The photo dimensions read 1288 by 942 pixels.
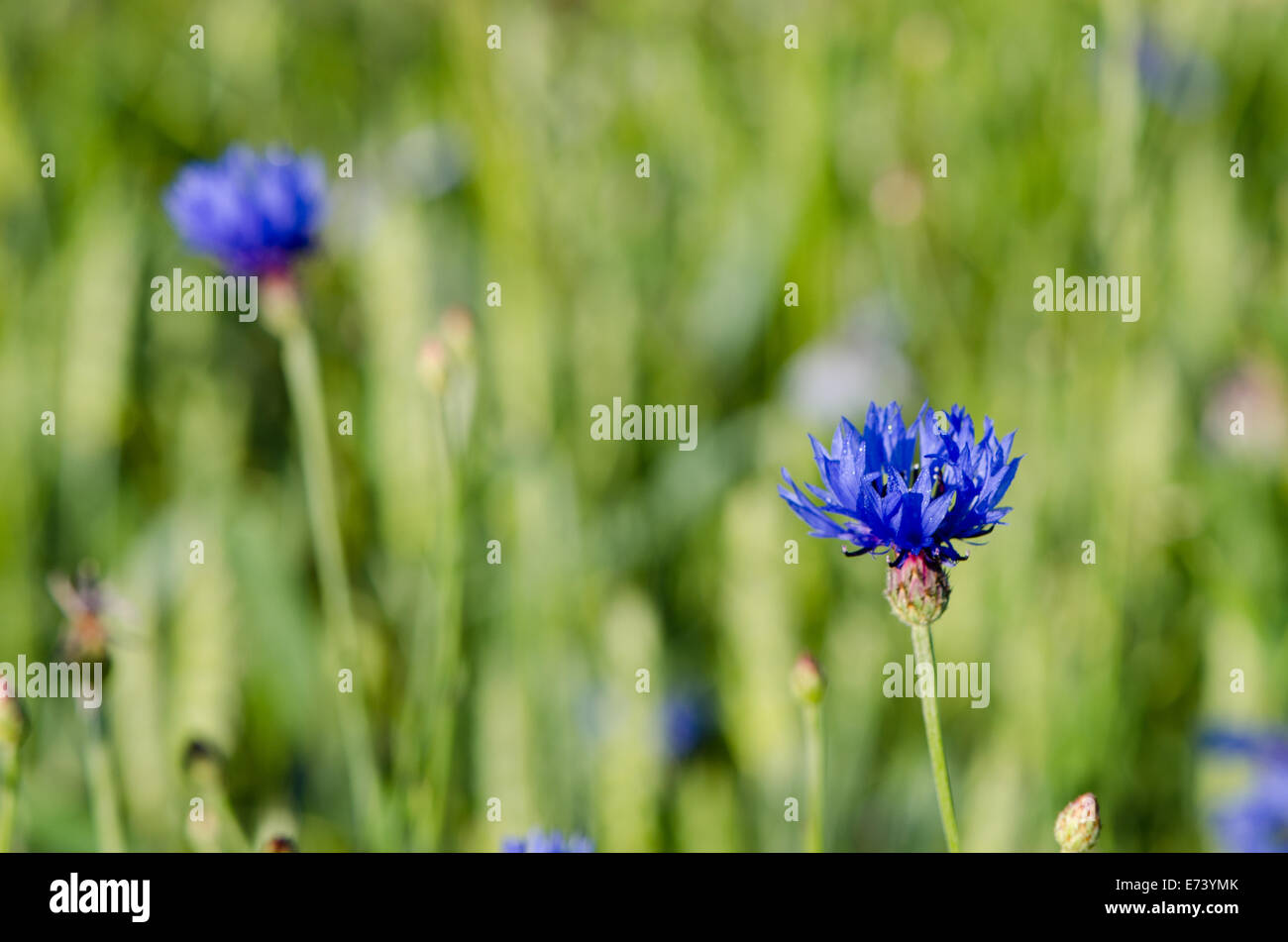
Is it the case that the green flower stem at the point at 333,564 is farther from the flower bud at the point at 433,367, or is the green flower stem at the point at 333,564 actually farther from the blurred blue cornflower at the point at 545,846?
the blurred blue cornflower at the point at 545,846

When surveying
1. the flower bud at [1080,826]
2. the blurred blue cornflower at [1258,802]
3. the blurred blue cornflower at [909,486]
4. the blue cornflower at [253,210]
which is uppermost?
the blue cornflower at [253,210]

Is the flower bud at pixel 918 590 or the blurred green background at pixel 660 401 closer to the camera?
the flower bud at pixel 918 590

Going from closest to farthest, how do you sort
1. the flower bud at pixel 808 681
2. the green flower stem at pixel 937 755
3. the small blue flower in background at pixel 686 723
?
the green flower stem at pixel 937 755 → the flower bud at pixel 808 681 → the small blue flower in background at pixel 686 723

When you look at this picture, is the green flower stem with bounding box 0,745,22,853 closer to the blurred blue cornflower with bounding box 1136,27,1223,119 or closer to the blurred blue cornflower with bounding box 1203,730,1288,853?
the blurred blue cornflower with bounding box 1203,730,1288,853

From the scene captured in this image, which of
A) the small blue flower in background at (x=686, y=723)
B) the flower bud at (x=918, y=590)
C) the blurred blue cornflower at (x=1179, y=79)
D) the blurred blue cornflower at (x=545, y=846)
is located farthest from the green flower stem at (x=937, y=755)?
the blurred blue cornflower at (x=1179, y=79)

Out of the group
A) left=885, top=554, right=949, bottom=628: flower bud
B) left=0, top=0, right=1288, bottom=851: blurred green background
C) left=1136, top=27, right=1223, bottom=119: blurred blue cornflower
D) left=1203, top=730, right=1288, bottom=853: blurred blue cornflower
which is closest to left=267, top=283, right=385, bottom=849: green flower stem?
left=0, top=0, right=1288, bottom=851: blurred green background

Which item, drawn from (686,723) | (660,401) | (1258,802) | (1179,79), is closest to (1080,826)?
(1258,802)
